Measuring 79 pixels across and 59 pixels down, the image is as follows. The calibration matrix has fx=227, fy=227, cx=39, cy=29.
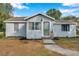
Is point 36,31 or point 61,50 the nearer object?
point 61,50

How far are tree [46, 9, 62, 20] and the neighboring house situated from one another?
31 cm

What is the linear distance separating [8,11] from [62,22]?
290cm

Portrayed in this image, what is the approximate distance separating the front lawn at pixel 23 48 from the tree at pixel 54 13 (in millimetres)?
1418

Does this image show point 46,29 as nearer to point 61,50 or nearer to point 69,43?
point 69,43

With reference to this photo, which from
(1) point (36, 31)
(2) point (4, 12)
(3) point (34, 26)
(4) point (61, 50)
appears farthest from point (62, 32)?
(2) point (4, 12)

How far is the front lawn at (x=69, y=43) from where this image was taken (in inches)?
408

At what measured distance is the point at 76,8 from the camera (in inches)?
421

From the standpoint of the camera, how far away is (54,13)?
10.8 meters

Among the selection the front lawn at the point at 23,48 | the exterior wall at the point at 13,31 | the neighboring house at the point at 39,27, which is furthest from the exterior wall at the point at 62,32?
the exterior wall at the point at 13,31

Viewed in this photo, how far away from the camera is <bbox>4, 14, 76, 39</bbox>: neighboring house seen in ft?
37.4

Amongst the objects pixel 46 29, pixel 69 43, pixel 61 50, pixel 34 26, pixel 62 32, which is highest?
pixel 34 26

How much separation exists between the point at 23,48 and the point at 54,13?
7.36 ft

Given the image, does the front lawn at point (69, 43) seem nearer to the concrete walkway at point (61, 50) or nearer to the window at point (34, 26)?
the concrete walkway at point (61, 50)

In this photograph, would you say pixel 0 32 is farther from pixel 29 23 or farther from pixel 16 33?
pixel 29 23
